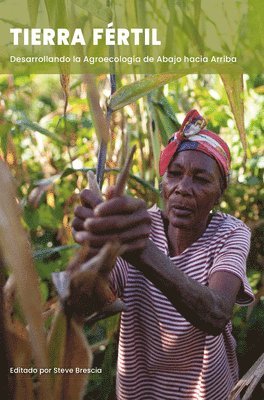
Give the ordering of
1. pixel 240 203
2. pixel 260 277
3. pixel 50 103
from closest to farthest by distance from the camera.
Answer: pixel 260 277
pixel 240 203
pixel 50 103

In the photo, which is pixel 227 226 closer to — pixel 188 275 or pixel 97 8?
pixel 188 275

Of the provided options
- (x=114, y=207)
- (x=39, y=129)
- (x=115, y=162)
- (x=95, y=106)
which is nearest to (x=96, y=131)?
(x=95, y=106)

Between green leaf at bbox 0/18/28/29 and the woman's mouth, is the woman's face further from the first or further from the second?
green leaf at bbox 0/18/28/29

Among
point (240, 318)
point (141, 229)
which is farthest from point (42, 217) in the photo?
point (141, 229)

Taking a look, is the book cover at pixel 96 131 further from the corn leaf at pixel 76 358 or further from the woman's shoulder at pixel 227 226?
the woman's shoulder at pixel 227 226

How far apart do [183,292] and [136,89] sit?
0.27 m

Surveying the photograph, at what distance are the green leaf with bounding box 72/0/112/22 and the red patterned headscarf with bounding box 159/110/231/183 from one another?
0.89 feet

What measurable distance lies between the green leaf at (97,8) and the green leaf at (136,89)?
0.37 ft

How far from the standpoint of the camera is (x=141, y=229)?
1.81 feet

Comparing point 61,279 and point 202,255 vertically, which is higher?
point 61,279

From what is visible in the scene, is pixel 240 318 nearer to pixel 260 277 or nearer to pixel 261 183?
pixel 260 277

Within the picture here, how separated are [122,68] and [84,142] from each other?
91cm

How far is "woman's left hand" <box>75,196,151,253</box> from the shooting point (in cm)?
51

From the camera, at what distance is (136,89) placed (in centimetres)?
80
